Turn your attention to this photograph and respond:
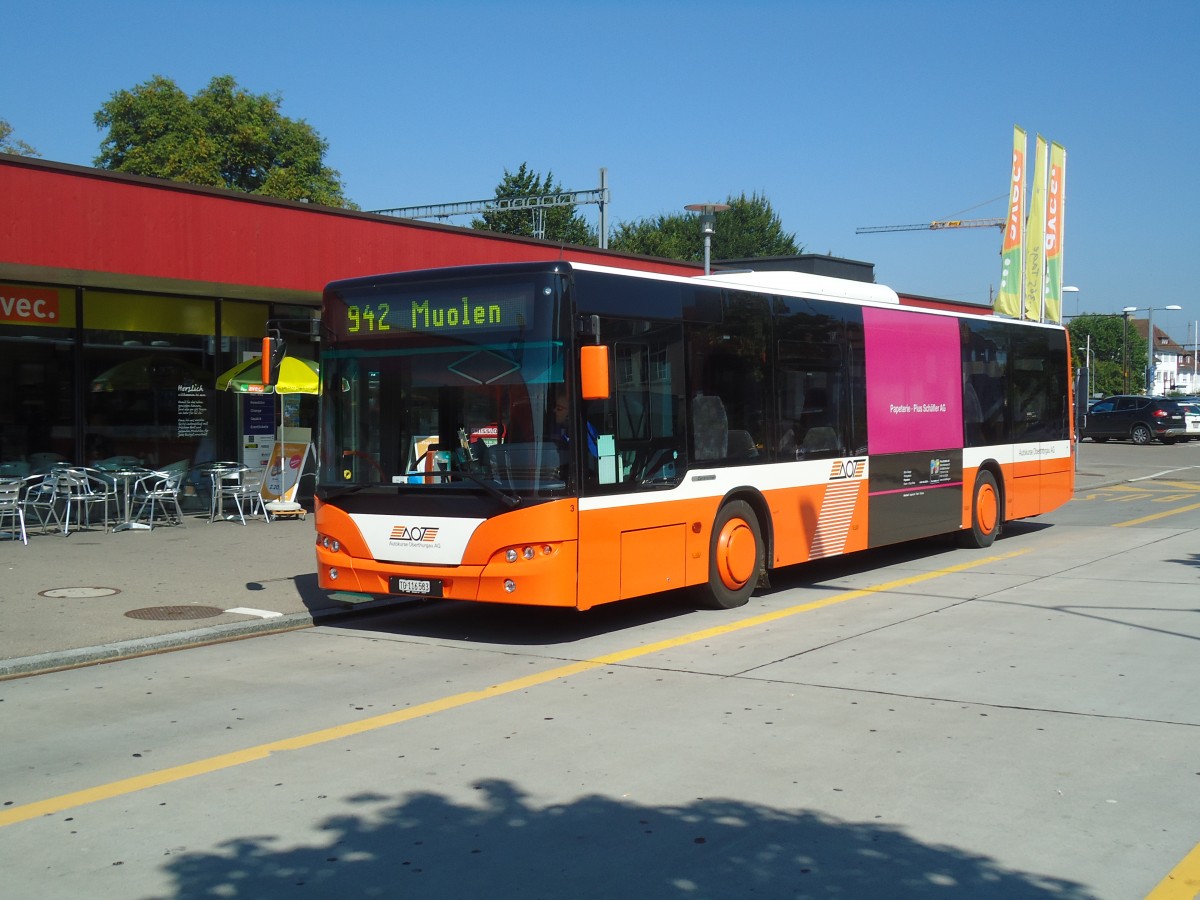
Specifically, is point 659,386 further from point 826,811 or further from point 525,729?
point 826,811

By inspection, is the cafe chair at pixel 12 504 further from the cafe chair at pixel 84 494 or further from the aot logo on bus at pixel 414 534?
the aot logo on bus at pixel 414 534

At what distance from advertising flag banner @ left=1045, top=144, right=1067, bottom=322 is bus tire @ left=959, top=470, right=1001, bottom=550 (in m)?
13.5

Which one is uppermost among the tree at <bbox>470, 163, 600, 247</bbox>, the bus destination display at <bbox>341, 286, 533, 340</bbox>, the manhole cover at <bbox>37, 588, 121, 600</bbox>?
the tree at <bbox>470, 163, 600, 247</bbox>

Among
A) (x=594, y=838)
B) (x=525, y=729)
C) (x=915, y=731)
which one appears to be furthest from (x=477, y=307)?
(x=594, y=838)

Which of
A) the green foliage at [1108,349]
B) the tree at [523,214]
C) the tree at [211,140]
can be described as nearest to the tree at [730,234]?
the tree at [523,214]

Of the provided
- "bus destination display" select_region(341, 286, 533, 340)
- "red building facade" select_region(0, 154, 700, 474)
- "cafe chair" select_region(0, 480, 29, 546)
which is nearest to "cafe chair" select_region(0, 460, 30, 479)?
"red building facade" select_region(0, 154, 700, 474)

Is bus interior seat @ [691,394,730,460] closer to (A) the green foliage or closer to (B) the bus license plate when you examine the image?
(B) the bus license plate

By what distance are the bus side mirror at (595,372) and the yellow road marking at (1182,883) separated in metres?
5.32

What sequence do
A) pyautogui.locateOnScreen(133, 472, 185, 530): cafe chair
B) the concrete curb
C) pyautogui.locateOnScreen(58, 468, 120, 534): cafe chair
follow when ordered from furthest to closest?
pyautogui.locateOnScreen(133, 472, 185, 530): cafe chair
pyautogui.locateOnScreen(58, 468, 120, 534): cafe chair
the concrete curb

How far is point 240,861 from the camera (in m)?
5.03

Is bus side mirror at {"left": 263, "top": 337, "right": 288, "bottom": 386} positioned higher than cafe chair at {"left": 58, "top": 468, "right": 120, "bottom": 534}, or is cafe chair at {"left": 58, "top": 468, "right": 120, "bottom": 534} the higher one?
bus side mirror at {"left": 263, "top": 337, "right": 288, "bottom": 386}

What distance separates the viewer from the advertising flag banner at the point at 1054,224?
28672 mm

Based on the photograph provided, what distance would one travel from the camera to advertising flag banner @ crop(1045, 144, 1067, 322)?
28.7 meters

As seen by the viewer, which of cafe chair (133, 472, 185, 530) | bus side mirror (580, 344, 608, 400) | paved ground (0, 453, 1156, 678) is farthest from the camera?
cafe chair (133, 472, 185, 530)
